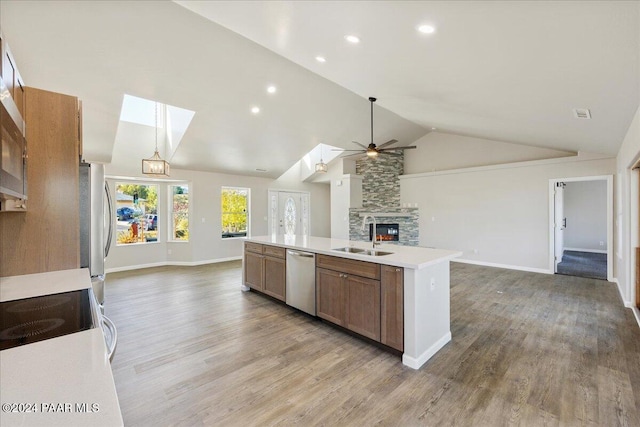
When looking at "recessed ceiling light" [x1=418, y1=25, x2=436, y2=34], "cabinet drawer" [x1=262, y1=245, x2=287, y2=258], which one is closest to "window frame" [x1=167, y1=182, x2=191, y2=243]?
"cabinet drawer" [x1=262, y1=245, x2=287, y2=258]

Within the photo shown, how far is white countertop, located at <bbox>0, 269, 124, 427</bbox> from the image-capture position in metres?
0.63

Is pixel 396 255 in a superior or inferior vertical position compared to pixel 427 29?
inferior

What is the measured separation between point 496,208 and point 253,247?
5.55 m

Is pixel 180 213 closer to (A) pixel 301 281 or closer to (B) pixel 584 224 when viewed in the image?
(A) pixel 301 281

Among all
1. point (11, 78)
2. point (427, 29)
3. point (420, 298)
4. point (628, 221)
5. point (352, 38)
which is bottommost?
point (420, 298)

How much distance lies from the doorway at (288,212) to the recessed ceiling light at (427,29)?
22.3ft

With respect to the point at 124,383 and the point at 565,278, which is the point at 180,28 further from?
the point at 565,278

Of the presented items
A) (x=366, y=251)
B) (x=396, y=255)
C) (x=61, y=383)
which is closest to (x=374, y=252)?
(x=366, y=251)

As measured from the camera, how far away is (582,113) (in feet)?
9.96

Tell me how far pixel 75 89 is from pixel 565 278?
844 centimetres

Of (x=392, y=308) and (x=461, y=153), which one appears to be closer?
(x=392, y=308)

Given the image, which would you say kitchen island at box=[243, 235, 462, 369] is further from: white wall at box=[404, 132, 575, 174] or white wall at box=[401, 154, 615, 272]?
white wall at box=[404, 132, 575, 174]

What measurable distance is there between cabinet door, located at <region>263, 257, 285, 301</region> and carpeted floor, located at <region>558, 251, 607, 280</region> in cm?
575

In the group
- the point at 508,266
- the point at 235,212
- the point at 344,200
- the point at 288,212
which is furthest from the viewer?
the point at 288,212
